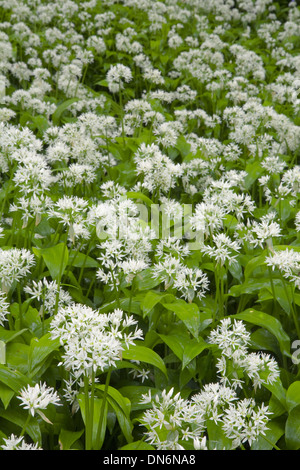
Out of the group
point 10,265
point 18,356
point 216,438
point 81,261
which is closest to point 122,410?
point 216,438

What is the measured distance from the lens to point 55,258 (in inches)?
110

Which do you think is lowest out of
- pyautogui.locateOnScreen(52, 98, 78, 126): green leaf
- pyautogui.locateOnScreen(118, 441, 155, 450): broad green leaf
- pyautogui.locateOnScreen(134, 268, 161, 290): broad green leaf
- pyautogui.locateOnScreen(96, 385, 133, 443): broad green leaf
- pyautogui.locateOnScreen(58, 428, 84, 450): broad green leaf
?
pyautogui.locateOnScreen(118, 441, 155, 450): broad green leaf

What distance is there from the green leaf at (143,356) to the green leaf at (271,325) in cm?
51

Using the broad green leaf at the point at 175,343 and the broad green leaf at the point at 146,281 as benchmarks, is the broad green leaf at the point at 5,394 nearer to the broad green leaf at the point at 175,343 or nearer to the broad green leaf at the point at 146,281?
the broad green leaf at the point at 175,343

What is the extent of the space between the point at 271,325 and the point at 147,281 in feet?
2.42

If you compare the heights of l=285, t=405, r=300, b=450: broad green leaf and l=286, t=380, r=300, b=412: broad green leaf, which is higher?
l=286, t=380, r=300, b=412: broad green leaf

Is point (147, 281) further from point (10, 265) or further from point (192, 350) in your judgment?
point (10, 265)

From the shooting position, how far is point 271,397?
2314 mm

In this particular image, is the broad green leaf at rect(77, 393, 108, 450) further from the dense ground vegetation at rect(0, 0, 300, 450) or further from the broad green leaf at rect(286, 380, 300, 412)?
the broad green leaf at rect(286, 380, 300, 412)

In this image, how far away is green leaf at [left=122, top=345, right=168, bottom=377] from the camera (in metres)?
2.22

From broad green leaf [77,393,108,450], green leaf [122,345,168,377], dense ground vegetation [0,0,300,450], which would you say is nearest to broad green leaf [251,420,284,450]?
dense ground vegetation [0,0,300,450]
